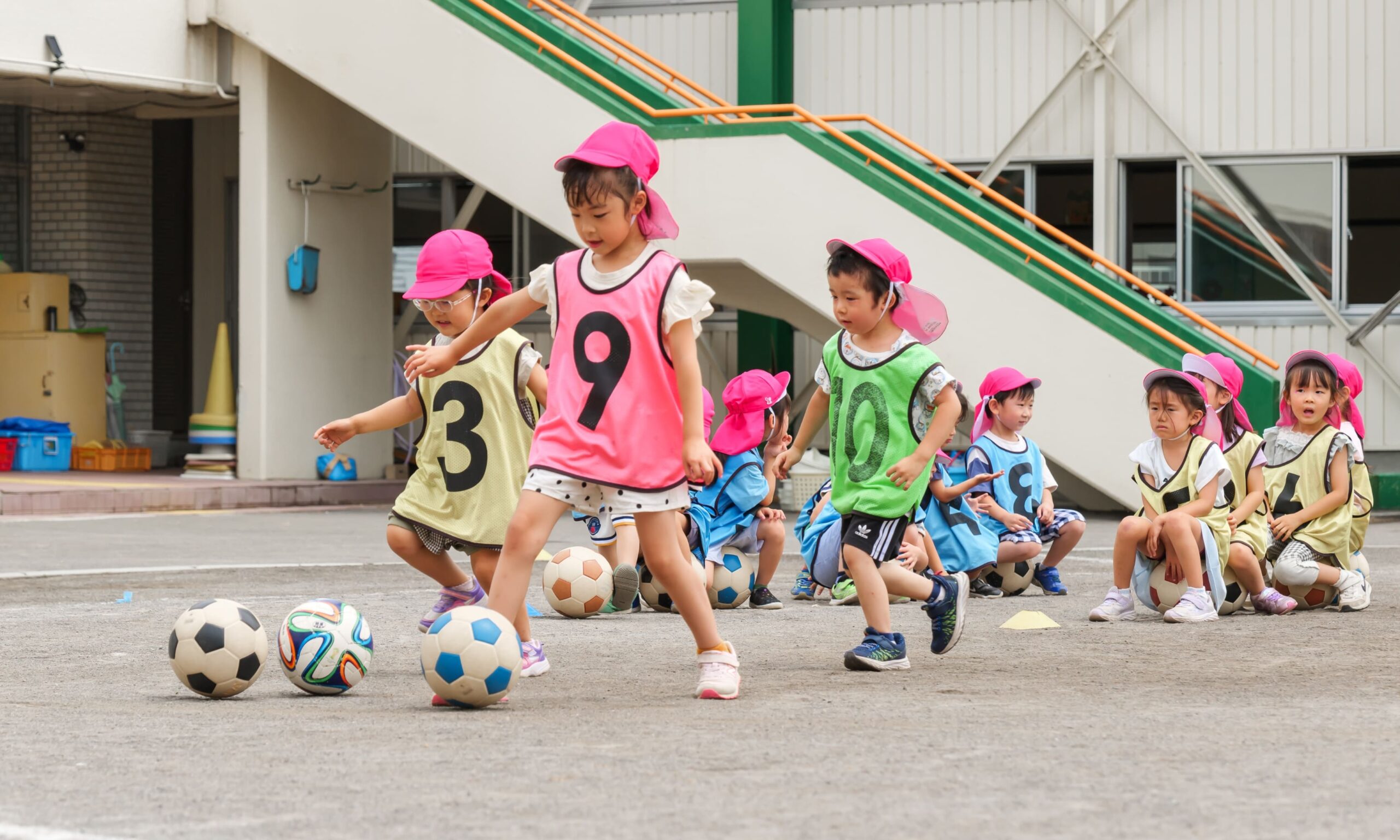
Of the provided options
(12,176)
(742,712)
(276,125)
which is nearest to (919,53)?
(276,125)

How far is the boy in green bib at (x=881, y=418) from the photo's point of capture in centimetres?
693

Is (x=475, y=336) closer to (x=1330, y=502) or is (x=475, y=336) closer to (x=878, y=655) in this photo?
(x=878, y=655)

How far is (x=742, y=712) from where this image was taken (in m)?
5.68

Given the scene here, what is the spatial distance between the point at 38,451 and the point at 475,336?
15790mm

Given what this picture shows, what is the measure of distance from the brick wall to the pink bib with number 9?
59.6 ft

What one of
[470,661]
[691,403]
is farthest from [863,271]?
[470,661]

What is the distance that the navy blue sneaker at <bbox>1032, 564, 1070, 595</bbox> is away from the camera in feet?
34.6

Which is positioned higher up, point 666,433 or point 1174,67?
point 1174,67

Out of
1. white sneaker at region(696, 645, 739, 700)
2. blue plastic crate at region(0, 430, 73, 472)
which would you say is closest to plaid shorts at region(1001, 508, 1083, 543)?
white sneaker at region(696, 645, 739, 700)

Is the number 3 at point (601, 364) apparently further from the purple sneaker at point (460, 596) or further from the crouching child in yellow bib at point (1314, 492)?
the crouching child in yellow bib at point (1314, 492)

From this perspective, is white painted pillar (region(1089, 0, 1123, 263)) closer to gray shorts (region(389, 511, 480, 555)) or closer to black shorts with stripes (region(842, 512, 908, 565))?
black shorts with stripes (region(842, 512, 908, 565))

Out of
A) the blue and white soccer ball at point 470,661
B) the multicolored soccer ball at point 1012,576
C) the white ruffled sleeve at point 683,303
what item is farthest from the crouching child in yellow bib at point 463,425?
the multicolored soccer ball at point 1012,576

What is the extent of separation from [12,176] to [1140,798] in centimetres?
2149

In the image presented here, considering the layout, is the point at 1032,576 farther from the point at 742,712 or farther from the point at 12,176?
the point at 12,176
